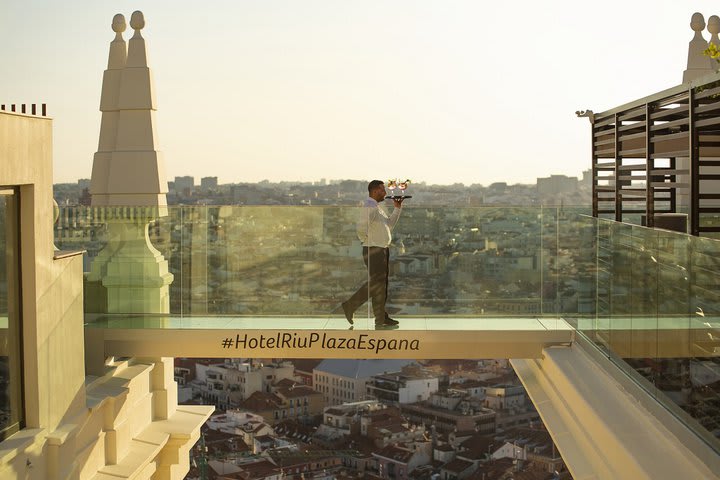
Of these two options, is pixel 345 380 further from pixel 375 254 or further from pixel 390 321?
pixel 375 254

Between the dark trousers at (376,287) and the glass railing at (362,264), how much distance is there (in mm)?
84

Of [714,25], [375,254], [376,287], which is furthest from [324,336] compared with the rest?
[714,25]

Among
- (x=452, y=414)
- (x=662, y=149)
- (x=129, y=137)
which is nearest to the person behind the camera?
(x=662, y=149)

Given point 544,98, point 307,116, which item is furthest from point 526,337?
point 307,116

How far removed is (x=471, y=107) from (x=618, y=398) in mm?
25540

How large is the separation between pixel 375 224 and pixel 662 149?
10.2 feet

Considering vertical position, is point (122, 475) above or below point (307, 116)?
below

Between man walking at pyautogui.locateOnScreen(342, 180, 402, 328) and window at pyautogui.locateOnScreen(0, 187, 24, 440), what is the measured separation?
3666 mm

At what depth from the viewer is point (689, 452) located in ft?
19.9

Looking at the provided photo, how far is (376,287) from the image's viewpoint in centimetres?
1079

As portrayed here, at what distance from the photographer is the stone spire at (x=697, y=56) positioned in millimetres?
12844

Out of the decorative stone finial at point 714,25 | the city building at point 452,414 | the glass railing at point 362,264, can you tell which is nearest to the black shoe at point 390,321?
the glass railing at point 362,264

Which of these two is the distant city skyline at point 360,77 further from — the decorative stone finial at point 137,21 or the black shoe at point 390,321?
the black shoe at point 390,321

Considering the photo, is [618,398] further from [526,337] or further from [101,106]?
[101,106]
